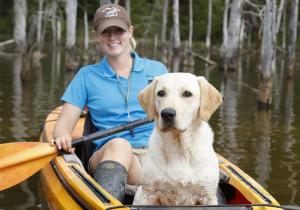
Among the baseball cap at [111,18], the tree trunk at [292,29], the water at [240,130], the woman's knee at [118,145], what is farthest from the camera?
the tree trunk at [292,29]

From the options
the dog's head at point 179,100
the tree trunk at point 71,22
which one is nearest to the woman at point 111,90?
the dog's head at point 179,100

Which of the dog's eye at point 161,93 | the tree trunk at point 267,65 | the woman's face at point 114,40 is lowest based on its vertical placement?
the tree trunk at point 267,65

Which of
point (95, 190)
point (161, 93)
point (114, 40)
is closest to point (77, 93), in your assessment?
point (114, 40)

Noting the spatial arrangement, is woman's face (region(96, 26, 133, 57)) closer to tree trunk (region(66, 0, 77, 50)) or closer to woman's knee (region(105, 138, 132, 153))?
woman's knee (region(105, 138, 132, 153))

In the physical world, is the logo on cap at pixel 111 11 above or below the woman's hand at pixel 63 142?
above

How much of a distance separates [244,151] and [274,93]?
8682 millimetres

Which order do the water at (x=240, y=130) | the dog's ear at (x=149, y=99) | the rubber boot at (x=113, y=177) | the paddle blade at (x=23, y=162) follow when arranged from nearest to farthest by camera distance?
1. the dog's ear at (x=149, y=99)
2. the rubber boot at (x=113, y=177)
3. the paddle blade at (x=23, y=162)
4. the water at (x=240, y=130)

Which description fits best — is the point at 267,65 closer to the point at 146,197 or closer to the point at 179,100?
the point at 146,197

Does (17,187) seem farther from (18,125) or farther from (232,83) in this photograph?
(232,83)

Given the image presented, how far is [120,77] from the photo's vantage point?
4.94 metres

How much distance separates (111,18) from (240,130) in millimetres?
6250

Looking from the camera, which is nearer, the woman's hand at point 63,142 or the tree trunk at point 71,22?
the woman's hand at point 63,142

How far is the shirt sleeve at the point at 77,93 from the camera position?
15.9ft

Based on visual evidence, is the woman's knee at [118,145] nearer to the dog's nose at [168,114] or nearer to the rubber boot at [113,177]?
the rubber boot at [113,177]
